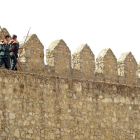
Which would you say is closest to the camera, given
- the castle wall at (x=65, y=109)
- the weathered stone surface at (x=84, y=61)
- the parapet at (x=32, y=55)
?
the castle wall at (x=65, y=109)

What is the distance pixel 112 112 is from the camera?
15523mm

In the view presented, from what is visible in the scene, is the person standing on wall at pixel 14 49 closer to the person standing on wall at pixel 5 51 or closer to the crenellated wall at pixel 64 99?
the person standing on wall at pixel 5 51

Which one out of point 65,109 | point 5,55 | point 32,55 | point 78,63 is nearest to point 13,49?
point 5,55

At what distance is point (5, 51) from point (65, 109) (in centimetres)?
215

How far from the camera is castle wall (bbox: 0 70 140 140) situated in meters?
13.1

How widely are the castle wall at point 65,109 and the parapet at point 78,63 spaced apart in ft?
7.59

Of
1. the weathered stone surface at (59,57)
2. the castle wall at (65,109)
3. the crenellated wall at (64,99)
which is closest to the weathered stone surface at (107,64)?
the crenellated wall at (64,99)

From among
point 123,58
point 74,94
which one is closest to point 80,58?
point 123,58

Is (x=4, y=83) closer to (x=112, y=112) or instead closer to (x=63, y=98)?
(x=63, y=98)

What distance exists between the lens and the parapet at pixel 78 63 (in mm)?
16594

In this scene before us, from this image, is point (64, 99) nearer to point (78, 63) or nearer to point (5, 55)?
point (5, 55)

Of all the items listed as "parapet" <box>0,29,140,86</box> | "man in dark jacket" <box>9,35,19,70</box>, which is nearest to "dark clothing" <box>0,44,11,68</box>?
"man in dark jacket" <box>9,35,19,70</box>

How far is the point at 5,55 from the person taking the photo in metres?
14.4

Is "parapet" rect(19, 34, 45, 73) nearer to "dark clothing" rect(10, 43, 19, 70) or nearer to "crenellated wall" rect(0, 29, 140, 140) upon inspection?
"crenellated wall" rect(0, 29, 140, 140)
